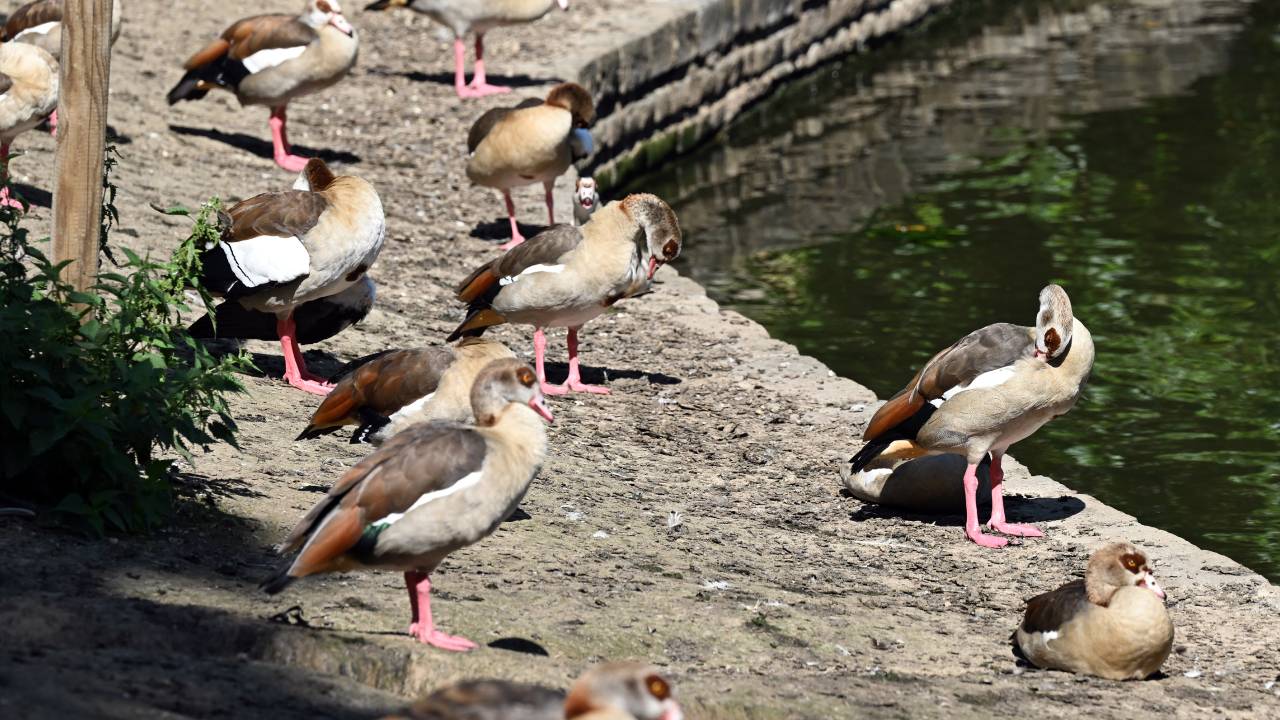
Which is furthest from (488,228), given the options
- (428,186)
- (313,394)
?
(313,394)

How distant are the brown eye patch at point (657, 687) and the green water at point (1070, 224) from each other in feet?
17.1

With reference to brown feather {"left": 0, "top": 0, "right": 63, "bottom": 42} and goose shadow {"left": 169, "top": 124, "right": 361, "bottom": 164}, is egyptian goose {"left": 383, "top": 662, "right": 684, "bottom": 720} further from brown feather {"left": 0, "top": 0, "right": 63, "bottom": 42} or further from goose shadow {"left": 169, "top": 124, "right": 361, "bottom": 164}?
goose shadow {"left": 169, "top": 124, "right": 361, "bottom": 164}

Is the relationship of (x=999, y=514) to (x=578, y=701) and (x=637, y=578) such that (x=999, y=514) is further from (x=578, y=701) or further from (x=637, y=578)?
(x=578, y=701)

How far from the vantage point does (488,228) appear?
1265cm

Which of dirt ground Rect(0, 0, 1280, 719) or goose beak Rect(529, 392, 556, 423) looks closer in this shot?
dirt ground Rect(0, 0, 1280, 719)

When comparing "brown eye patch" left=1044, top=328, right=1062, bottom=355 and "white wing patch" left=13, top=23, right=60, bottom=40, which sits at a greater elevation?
"white wing patch" left=13, top=23, right=60, bottom=40

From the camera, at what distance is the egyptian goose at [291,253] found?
8438 mm

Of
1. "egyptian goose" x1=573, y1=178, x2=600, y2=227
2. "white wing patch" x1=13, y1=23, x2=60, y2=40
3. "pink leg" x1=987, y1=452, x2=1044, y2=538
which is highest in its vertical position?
"white wing patch" x1=13, y1=23, x2=60, y2=40

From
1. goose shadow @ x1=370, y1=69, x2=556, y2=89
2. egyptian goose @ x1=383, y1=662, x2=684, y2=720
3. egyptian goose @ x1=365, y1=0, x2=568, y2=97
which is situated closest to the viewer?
egyptian goose @ x1=383, y1=662, x2=684, y2=720

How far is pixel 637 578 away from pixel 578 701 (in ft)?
9.33

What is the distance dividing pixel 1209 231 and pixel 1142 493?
5004mm

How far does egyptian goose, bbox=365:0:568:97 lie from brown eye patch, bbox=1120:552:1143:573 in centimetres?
984

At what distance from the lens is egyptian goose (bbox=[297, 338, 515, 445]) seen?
7.21 metres

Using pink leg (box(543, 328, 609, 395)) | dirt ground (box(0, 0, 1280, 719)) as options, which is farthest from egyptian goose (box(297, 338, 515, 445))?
pink leg (box(543, 328, 609, 395))
